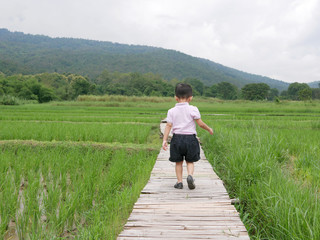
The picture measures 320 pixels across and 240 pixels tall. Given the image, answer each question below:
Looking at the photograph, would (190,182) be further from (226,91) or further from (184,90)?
(226,91)

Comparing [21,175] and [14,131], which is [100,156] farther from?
[14,131]

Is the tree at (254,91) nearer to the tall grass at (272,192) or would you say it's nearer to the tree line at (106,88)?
the tree line at (106,88)

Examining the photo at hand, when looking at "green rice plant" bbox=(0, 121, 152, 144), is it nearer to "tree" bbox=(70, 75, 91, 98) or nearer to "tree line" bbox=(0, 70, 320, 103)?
"tree line" bbox=(0, 70, 320, 103)

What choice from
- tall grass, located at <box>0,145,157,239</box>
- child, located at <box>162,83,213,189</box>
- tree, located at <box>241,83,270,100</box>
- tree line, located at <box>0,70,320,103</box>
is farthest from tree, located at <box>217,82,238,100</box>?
child, located at <box>162,83,213,189</box>

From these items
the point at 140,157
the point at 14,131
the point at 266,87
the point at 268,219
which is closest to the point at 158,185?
the point at 268,219

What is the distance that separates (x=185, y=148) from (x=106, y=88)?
49170 mm

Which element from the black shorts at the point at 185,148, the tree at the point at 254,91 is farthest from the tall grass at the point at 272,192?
the tree at the point at 254,91

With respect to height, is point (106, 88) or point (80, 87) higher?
point (106, 88)

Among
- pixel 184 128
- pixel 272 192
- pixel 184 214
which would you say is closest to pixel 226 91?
pixel 184 128

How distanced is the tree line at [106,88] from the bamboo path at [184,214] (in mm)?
30229

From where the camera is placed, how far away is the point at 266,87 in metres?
55.4

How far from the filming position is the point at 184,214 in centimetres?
200

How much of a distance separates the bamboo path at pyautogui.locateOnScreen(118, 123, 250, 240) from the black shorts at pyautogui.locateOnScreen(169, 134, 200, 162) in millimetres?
319

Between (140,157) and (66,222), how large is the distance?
2408 mm
